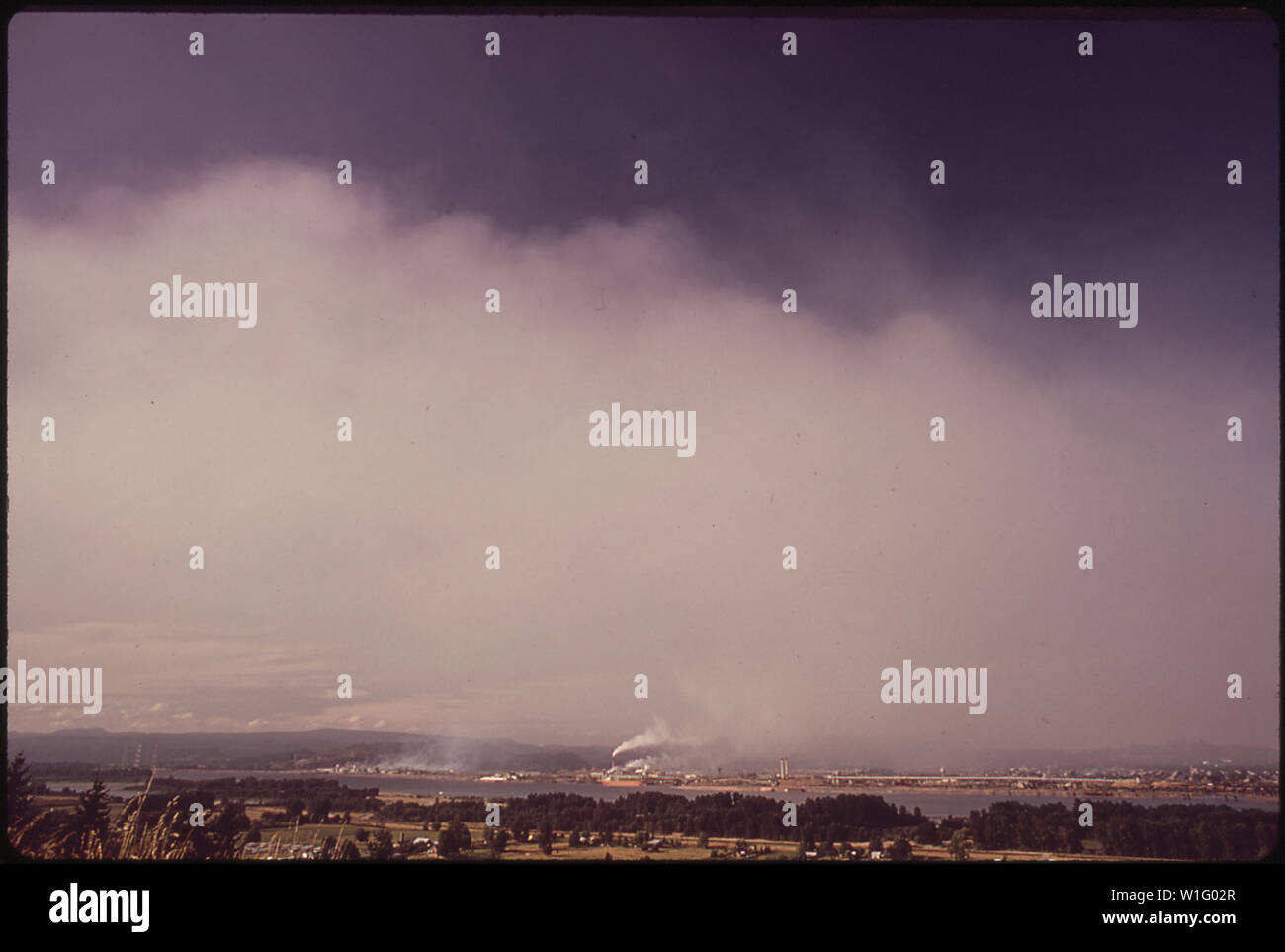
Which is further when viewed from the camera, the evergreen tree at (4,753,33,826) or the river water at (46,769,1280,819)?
the river water at (46,769,1280,819)

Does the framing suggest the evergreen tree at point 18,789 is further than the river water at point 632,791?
No

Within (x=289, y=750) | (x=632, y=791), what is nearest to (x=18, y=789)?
(x=289, y=750)

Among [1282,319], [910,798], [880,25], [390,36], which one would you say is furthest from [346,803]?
[1282,319]

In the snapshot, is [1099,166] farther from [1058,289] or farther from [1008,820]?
[1008,820]

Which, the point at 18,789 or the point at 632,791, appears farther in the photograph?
the point at 632,791

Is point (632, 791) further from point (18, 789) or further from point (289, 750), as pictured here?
point (18, 789)

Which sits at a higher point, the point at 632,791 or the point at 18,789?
the point at 18,789

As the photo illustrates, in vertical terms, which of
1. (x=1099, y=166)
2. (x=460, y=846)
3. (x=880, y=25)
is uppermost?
(x=880, y=25)

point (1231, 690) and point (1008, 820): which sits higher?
point (1231, 690)

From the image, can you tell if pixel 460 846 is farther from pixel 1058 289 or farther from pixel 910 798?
pixel 1058 289
